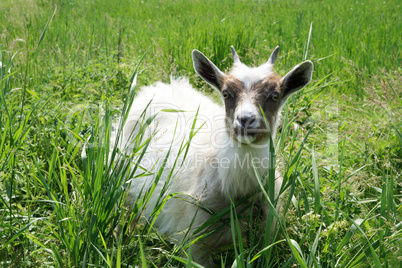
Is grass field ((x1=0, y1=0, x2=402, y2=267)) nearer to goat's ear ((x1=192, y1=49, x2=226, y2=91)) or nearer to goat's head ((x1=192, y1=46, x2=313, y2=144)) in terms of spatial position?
goat's head ((x1=192, y1=46, x2=313, y2=144))

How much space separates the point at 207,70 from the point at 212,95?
194 cm

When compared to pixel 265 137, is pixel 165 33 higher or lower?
higher

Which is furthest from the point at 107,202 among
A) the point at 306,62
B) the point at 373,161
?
the point at 373,161

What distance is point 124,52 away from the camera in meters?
6.32

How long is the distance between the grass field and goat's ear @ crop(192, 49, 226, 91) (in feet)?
1.99

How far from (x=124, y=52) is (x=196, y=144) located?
3.55m

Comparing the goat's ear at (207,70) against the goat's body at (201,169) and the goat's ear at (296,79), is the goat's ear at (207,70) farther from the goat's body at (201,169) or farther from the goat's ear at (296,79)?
the goat's ear at (296,79)

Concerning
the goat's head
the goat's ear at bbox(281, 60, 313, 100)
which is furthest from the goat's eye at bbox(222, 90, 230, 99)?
the goat's ear at bbox(281, 60, 313, 100)

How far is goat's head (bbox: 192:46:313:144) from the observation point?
2.56 metres

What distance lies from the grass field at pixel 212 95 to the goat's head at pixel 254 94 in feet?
0.54

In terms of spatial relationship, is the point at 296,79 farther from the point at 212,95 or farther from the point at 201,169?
the point at 212,95

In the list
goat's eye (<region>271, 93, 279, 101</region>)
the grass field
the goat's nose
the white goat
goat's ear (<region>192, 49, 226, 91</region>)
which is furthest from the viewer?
goat's ear (<region>192, 49, 226, 91</region>)

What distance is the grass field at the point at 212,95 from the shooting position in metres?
2.25

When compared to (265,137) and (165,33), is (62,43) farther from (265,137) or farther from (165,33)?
(265,137)
